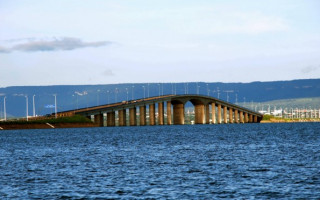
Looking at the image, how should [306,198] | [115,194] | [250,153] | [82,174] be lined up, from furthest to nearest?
[250,153], [82,174], [115,194], [306,198]

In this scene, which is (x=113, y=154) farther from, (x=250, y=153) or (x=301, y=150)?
(x=301, y=150)

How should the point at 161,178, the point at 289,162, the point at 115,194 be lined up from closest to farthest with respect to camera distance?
the point at 115,194 → the point at 161,178 → the point at 289,162

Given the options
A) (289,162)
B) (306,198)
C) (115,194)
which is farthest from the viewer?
(289,162)

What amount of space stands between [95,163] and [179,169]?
11.4 meters

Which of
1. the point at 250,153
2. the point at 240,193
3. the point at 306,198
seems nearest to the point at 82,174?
the point at 240,193

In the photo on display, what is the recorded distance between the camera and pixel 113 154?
270 feet

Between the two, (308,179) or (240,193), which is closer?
(240,193)

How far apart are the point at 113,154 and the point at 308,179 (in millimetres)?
34653

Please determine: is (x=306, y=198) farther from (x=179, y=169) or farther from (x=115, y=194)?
(x=179, y=169)

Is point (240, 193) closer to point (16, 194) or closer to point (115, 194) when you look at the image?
point (115, 194)

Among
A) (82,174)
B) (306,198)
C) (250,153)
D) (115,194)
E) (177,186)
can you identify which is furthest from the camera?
(250,153)

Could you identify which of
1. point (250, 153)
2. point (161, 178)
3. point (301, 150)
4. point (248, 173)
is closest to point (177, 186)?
point (161, 178)

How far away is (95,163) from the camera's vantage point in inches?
2714

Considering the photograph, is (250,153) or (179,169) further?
(250,153)
